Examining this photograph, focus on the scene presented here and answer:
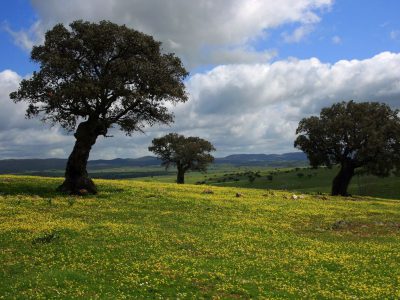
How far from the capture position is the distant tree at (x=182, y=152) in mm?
114938

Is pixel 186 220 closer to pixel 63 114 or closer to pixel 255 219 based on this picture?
pixel 255 219

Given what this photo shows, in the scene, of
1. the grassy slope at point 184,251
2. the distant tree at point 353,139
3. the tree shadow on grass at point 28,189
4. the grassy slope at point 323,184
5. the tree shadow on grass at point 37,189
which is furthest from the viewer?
the grassy slope at point 323,184

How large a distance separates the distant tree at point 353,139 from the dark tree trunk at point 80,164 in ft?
144

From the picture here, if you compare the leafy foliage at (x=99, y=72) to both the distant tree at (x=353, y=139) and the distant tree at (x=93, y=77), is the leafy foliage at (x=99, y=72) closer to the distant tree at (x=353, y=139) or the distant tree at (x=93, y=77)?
the distant tree at (x=93, y=77)

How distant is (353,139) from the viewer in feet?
243

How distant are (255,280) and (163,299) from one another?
4749 millimetres

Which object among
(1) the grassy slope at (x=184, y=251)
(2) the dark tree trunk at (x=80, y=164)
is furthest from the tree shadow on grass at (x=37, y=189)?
(2) the dark tree trunk at (x=80, y=164)

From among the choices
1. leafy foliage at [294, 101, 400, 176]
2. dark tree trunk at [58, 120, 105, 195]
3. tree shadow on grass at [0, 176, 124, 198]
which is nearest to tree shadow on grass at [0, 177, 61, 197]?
tree shadow on grass at [0, 176, 124, 198]

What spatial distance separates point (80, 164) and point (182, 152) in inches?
2750

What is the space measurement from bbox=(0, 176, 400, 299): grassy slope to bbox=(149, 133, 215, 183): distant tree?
72621 millimetres

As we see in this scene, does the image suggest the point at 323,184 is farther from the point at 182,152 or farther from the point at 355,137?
the point at 355,137

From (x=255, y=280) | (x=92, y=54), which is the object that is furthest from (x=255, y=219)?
(x=92, y=54)

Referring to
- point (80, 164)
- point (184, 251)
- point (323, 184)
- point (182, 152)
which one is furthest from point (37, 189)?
point (323, 184)

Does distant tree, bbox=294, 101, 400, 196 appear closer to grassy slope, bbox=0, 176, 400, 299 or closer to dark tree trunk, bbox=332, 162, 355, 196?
dark tree trunk, bbox=332, 162, 355, 196
